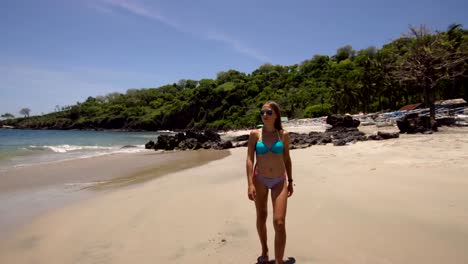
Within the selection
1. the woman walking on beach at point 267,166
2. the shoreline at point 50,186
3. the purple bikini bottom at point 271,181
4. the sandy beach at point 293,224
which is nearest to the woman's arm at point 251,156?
the woman walking on beach at point 267,166

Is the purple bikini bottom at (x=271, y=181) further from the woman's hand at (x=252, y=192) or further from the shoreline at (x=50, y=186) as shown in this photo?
the shoreline at (x=50, y=186)

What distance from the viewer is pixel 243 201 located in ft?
19.5

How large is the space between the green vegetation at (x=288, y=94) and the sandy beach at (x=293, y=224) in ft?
56.9

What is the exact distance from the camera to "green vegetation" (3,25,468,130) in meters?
43.7

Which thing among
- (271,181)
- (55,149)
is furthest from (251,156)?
(55,149)

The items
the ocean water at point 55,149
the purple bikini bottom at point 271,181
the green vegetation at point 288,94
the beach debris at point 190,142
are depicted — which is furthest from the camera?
the green vegetation at point 288,94

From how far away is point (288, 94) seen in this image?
9331cm

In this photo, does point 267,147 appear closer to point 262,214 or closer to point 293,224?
point 262,214

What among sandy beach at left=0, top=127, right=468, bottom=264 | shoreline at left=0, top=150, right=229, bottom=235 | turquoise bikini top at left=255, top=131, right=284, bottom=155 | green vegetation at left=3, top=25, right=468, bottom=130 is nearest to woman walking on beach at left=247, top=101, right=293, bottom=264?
turquoise bikini top at left=255, top=131, right=284, bottom=155

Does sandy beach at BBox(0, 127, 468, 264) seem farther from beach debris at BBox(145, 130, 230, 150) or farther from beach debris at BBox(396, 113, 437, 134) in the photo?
beach debris at BBox(145, 130, 230, 150)

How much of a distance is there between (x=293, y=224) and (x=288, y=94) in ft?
298

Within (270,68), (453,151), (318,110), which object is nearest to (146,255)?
(453,151)

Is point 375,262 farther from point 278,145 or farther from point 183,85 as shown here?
point 183,85

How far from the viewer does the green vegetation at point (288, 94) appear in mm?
43716
